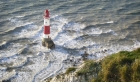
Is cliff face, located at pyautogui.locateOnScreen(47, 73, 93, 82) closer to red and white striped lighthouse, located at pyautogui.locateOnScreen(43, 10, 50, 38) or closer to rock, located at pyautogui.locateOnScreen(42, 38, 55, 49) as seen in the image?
red and white striped lighthouse, located at pyautogui.locateOnScreen(43, 10, 50, 38)

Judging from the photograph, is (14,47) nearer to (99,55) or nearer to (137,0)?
(99,55)

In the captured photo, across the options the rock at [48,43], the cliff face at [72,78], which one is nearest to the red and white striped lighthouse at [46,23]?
the rock at [48,43]

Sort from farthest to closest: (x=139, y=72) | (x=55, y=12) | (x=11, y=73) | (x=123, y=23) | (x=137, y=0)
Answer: (x=137, y=0) → (x=55, y=12) → (x=123, y=23) → (x=11, y=73) → (x=139, y=72)

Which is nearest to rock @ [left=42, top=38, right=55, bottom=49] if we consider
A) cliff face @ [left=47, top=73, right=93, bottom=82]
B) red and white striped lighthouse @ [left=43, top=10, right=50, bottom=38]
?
red and white striped lighthouse @ [left=43, top=10, right=50, bottom=38]

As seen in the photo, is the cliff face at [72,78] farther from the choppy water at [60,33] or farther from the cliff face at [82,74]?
the choppy water at [60,33]

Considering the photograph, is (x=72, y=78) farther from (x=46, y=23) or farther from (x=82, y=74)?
(x=46, y=23)

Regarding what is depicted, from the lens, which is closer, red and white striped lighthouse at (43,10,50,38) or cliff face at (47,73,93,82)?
cliff face at (47,73,93,82)

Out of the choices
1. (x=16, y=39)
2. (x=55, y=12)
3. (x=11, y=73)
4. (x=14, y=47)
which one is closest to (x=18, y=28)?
(x=16, y=39)

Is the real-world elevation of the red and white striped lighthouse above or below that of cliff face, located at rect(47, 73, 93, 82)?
above
